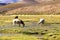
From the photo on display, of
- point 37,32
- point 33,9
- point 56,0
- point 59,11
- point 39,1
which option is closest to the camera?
point 37,32

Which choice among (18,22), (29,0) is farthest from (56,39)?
(29,0)

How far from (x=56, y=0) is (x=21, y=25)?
318ft

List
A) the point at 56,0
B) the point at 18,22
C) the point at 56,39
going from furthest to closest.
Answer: the point at 56,0, the point at 18,22, the point at 56,39

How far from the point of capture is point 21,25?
36.2m

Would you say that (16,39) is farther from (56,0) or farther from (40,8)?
(56,0)

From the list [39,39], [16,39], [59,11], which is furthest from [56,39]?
[59,11]

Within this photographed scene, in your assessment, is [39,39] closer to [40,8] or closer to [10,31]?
[10,31]

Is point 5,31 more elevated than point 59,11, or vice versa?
point 5,31

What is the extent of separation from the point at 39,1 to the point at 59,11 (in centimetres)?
4494

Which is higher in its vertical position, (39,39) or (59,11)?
(39,39)

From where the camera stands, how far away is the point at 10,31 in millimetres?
29141

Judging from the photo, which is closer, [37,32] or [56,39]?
[56,39]

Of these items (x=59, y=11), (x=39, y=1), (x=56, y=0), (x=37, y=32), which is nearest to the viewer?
(x=37, y=32)

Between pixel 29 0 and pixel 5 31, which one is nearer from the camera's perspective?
pixel 5 31
